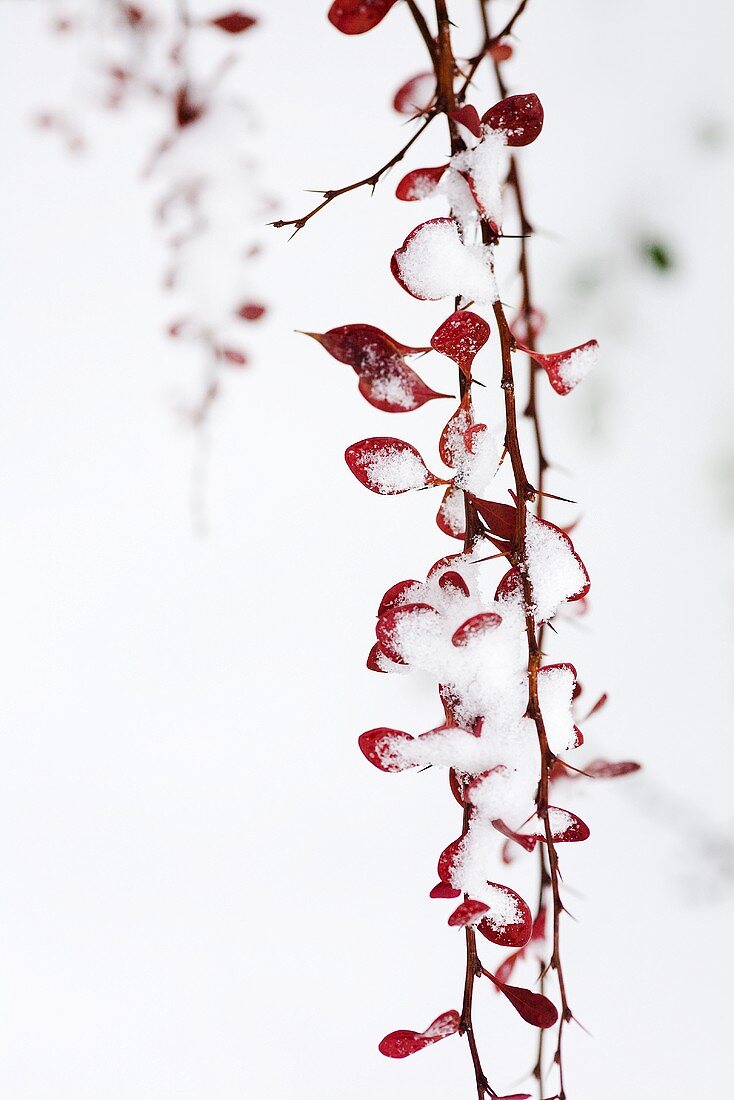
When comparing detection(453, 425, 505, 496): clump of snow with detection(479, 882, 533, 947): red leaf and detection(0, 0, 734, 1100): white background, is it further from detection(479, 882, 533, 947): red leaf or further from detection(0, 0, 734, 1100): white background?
detection(0, 0, 734, 1100): white background

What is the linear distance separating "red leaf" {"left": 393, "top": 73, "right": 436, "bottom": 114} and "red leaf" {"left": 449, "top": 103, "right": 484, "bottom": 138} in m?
0.10

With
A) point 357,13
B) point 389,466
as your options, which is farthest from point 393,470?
point 357,13

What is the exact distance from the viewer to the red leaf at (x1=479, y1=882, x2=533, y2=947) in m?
0.19

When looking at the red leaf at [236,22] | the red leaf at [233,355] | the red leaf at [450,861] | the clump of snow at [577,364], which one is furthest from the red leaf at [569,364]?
the red leaf at [233,355]

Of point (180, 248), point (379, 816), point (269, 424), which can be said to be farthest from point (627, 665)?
point (180, 248)

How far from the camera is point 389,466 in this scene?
19 cm

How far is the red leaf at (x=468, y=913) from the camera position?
178mm

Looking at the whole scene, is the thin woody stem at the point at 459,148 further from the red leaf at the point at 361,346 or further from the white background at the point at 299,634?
the white background at the point at 299,634

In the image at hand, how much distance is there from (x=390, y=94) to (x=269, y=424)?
25 cm

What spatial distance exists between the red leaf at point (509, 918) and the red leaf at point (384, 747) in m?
0.04

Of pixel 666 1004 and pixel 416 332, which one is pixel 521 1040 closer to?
pixel 666 1004

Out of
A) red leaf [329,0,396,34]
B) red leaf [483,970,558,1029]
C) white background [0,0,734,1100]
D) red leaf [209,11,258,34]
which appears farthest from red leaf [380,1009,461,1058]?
white background [0,0,734,1100]

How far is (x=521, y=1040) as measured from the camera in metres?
0.65

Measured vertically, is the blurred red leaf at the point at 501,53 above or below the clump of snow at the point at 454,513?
above
